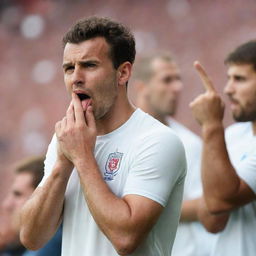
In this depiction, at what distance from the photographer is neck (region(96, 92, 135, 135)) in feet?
11.5

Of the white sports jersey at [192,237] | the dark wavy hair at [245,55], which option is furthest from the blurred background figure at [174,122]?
the dark wavy hair at [245,55]

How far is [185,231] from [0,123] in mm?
3589

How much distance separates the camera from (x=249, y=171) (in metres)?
4.29

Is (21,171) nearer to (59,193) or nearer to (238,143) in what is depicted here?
(238,143)

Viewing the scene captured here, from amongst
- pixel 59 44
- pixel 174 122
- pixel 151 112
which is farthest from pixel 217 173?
pixel 59 44

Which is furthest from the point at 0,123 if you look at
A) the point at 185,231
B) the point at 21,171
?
the point at 185,231

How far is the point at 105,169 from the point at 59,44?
199 inches

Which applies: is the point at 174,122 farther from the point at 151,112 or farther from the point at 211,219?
the point at 211,219

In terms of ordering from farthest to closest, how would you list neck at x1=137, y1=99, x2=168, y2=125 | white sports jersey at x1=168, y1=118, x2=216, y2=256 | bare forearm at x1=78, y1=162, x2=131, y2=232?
neck at x1=137, y1=99, x2=168, y2=125
white sports jersey at x1=168, y1=118, x2=216, y2=256
bare forearm at x1=78, y1=162, x2=131, y2=232

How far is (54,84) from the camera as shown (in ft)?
27.5

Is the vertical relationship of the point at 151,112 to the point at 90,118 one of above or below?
below

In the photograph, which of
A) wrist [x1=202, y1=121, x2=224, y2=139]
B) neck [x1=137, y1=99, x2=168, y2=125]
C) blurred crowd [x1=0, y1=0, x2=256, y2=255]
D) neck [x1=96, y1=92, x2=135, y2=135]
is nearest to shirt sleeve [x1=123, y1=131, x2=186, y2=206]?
neck [x1=96, y1=92, x2=135, y2=135]

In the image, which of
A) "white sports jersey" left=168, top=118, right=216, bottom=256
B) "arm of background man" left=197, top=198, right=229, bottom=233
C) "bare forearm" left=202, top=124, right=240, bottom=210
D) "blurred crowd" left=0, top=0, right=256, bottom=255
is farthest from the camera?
"blurred crowd" left=0, top=0, right=256, bottom=255

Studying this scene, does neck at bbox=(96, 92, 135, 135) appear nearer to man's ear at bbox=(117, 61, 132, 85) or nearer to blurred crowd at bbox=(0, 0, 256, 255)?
man's ear at bbox=(117, 61, 132, 85)
